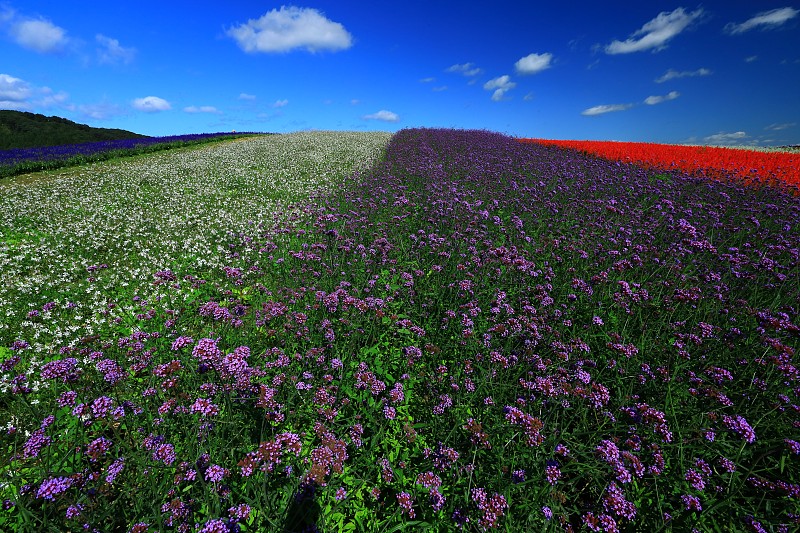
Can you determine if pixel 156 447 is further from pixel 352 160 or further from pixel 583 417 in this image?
pixel 352 160

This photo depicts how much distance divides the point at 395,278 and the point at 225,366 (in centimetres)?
394

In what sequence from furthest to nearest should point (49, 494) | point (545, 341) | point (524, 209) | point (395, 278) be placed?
point (524, 209) < point (395, 278) < point (545, 341) < point (49, 494)

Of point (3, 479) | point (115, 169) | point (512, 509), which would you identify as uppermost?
point (115, 169)

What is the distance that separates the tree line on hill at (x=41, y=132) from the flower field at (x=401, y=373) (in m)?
33.6

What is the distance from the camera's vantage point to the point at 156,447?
2531mm

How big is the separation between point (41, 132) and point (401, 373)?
5411 cm

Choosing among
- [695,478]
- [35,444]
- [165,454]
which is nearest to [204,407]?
[165,454]

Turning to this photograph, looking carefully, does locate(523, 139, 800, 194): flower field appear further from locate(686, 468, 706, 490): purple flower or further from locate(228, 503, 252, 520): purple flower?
locate(228, 503, 252, 520): purple flower

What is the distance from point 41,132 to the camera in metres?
36.2

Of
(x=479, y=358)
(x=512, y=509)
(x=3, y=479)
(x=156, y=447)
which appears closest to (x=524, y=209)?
(x=479, y=358)

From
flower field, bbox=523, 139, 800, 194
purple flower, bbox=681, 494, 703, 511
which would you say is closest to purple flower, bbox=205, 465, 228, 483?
purple flower, bbox=681, 494, 703, 511

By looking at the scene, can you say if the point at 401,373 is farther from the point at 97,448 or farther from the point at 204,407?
the point at 97,448

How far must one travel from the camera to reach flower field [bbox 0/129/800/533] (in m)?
2.57

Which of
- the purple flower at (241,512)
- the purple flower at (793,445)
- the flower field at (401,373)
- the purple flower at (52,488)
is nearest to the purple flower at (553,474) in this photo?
the flower field at (401,373)
